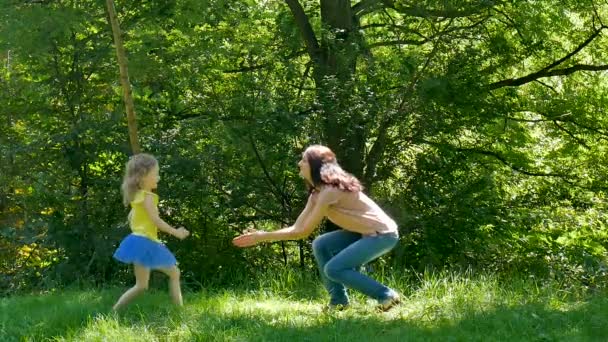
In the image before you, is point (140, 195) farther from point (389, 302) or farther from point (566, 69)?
point (566, 69)

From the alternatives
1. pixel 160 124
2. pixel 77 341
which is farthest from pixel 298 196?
pixel 77 341

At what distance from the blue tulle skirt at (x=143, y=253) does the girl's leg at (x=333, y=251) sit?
4.20ft

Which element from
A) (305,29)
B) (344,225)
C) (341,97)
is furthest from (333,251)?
(305,29)

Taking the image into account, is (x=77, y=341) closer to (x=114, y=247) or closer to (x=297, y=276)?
(x=297, y=276)

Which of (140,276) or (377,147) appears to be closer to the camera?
(140,276)

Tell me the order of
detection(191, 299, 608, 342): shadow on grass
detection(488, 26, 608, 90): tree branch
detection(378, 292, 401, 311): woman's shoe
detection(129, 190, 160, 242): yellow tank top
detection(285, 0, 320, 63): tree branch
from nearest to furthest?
detection(191, 299, 608, 342): shadow on grass → detection(378, 292, 401, 311): woman's shoe → detection(129, 190, 160, 242): yellow tank top → detection(285, 0, 320, 63): tree branch → detection(488, 26, 608, 90): tree branch

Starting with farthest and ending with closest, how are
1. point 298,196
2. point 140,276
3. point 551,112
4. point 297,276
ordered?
point 551,112, point 298,196, point 297,276, point 140,276

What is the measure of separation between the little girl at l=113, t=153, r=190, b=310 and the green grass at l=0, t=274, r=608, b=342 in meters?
0.23

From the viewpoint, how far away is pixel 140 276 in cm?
655

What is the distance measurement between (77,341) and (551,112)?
9.89 metres

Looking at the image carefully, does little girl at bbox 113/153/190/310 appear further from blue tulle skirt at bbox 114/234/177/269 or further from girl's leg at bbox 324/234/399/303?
girl's leg at bbox 324/234/399/303

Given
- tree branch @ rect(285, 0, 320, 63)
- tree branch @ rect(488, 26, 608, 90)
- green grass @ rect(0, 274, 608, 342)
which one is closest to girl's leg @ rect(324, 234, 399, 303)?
green grass @ rect(0, 274, 608, 342)

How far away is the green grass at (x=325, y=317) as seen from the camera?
538cm

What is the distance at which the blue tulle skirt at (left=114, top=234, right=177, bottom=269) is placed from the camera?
6.55m
